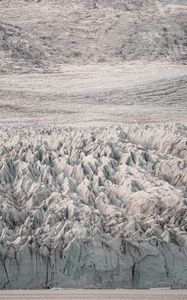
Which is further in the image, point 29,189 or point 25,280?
point 29,189

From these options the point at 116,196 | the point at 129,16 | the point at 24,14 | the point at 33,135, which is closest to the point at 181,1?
the point at 129,16

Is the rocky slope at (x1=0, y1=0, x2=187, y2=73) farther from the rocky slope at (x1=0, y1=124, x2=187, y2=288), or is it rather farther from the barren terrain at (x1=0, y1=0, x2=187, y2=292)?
the rocky slope at (x1=0, y1=124, x2=187, y2=288)

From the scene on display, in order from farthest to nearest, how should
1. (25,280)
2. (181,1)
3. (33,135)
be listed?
1. (181,1)
2. (33,135)
3. (25,280)

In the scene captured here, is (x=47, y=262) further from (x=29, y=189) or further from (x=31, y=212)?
(x=29, y=189)

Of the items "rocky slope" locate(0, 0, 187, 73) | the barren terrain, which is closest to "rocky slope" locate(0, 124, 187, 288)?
the barren terrain

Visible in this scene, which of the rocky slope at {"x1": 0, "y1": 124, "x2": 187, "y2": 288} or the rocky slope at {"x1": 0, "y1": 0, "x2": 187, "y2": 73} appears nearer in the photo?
the rocky slope at {"x1": 0, "y1": 124, "x2": 187, "y2": 288}

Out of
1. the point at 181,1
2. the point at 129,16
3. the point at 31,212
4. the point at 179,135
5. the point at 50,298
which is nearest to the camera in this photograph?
the point at 50,298
